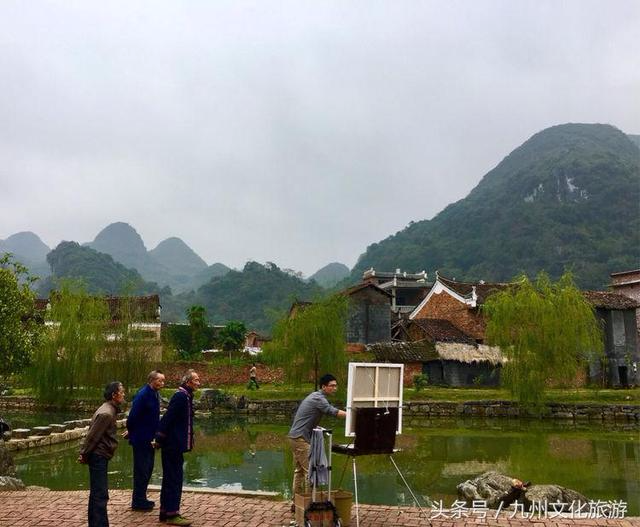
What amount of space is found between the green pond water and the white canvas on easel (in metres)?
1.10

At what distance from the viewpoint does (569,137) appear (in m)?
116

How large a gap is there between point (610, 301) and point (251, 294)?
46.9 metres

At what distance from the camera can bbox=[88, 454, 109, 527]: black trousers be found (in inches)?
217

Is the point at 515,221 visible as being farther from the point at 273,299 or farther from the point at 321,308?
the point at 321,308

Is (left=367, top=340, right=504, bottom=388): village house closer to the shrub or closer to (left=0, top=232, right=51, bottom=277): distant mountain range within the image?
the shrub

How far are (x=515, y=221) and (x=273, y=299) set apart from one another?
107ft

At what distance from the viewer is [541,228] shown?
72.0m

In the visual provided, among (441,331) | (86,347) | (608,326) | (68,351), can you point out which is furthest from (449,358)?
(68,351)

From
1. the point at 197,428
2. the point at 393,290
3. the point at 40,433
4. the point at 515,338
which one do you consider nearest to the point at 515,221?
the point at 393,290

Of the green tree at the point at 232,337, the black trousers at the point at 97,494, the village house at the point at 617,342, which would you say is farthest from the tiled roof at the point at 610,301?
the black trousers at the point at 97,494

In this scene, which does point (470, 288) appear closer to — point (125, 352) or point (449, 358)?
point (449, 358)

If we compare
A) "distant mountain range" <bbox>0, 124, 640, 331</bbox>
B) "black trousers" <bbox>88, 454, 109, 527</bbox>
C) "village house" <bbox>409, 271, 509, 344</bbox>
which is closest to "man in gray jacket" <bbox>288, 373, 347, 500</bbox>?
"black trousers" <bbox>88, 454, 109, 527</bbox>

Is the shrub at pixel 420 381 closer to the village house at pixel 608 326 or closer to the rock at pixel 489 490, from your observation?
the village house at pixel 608 326

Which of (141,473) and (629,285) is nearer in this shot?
(141,473)
